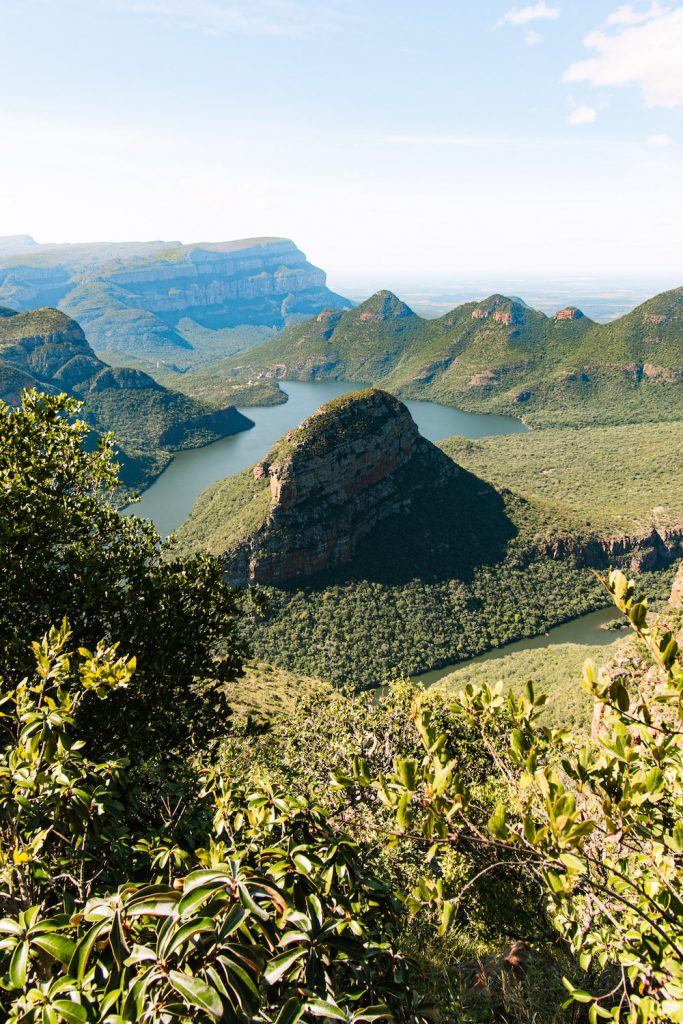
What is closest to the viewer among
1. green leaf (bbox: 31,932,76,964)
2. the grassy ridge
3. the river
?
green leaf (bbox: 31,932,76,964)

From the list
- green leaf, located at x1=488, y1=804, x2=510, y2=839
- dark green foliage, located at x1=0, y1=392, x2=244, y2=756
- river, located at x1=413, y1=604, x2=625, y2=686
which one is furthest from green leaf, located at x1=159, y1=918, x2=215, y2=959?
river, located at x1=413, y1=604, x2=625, y2=686

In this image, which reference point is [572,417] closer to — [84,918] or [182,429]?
[182,429]

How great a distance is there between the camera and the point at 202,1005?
2.34 metres

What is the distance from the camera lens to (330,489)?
60000 millimetres

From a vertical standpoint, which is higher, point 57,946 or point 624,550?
point 57,946

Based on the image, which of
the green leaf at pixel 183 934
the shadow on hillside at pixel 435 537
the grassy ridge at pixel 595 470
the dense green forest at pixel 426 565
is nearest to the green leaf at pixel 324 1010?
the green leaf at pixel 183 934

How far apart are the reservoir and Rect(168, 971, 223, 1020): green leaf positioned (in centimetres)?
9273

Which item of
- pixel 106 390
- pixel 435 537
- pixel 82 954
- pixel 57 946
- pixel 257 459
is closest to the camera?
pixel 82 954

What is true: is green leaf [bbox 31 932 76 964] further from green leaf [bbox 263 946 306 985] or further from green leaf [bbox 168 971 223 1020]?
green leaf [bbox 263 946 306 985]

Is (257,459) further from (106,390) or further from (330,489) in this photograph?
(330,489)

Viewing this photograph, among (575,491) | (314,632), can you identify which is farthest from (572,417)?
(314,632)

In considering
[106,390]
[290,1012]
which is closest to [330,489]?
[290,1012]

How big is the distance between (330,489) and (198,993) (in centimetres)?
5782

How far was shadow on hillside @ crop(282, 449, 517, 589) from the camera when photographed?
60750 millimetres
